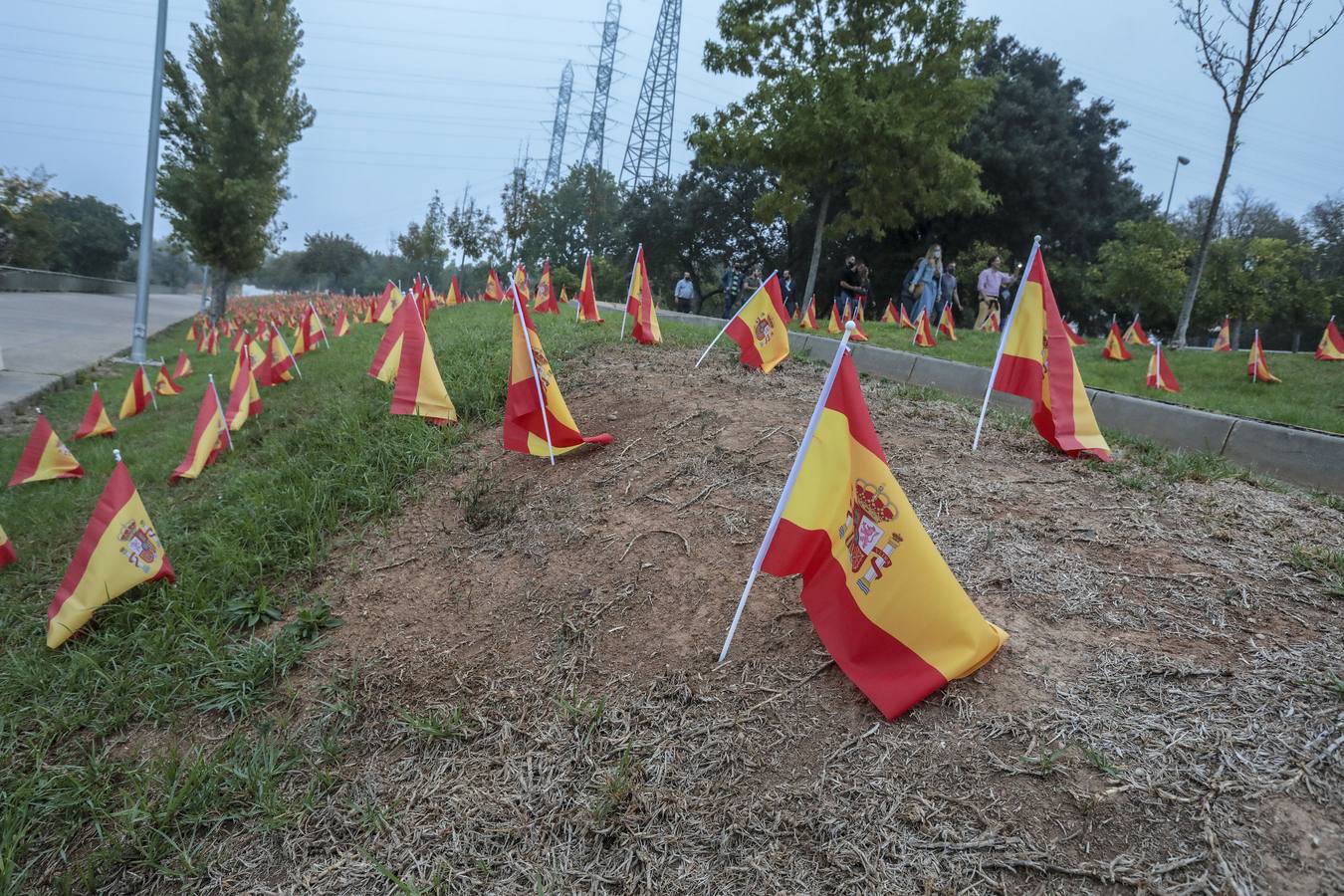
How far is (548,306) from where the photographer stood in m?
13.6

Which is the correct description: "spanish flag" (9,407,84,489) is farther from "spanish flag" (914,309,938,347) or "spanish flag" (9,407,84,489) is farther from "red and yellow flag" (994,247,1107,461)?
Answer: "spanish flag" (914,309,938,347)

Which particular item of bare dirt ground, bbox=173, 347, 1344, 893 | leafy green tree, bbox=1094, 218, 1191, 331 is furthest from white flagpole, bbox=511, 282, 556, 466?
leafy green tree, bbox=1094, 218, 1191, 331

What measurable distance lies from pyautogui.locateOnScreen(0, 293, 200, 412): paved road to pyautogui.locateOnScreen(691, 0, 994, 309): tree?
513 inches

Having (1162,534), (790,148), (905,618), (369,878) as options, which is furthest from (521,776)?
(790,148)

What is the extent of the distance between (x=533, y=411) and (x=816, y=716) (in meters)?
3.22

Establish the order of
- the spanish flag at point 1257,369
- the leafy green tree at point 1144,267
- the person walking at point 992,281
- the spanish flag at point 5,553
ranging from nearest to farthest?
the spanish flag at point 5,553
the spanish flag at point 1257,369
the person walking at point 992,281
the leafy green tree at point 1144,267

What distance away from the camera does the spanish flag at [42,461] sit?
7336 mm

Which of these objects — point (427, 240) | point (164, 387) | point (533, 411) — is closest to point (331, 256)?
point (427, 240)

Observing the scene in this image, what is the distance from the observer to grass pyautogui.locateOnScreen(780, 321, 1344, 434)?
6605 millimetres

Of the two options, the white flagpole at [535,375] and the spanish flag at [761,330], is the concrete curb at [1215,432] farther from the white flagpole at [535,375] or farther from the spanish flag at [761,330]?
the white flagpole at [535,375]

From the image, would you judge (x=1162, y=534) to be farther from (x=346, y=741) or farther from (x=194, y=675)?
(x=194, y=675)

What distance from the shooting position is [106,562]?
4.29 metres

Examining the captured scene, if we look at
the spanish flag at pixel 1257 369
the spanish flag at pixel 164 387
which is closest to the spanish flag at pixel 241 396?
the spanish flag at pixel 164 387

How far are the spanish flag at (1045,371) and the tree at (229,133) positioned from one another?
87.3 feet
